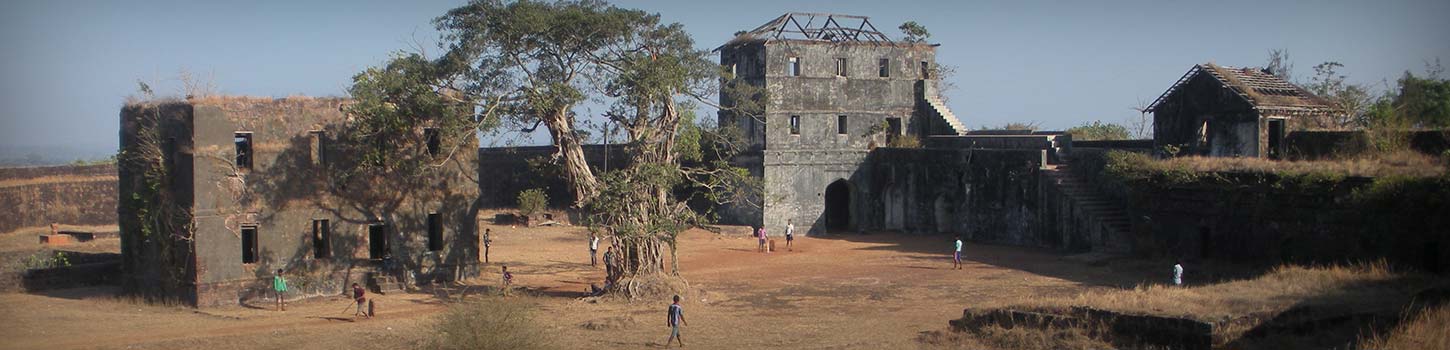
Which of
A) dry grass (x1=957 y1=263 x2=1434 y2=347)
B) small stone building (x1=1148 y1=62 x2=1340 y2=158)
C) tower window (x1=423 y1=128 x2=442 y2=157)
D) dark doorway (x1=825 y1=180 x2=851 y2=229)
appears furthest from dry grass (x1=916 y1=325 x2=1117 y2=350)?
dark doorway (x1=825 y1=180 x2=851 y2=229)

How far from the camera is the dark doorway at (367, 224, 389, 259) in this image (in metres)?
26.0

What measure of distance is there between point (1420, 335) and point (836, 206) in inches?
1097

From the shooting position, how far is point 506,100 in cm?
2461

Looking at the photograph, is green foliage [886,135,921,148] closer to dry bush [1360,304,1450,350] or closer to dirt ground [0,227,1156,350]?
dirt ground [0,227,1156,350]

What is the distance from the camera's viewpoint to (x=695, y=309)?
23.1 metres

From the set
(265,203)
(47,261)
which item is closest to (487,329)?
(265,203)

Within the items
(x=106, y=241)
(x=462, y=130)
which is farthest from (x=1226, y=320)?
(x=106, y=241)

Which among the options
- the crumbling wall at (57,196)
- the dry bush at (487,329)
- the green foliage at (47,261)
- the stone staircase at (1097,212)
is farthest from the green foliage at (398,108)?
the crumbling wall at (57,196)

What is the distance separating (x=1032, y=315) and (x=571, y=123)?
10.9m

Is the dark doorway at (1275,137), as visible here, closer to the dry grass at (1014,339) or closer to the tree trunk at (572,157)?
the dry grass at (1014,339)

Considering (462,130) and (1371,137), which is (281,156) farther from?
(1371,137)

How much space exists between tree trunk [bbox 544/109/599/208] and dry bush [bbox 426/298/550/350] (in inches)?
269

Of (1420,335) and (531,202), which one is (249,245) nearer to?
(531,202)

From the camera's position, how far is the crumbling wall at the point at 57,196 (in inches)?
1564
